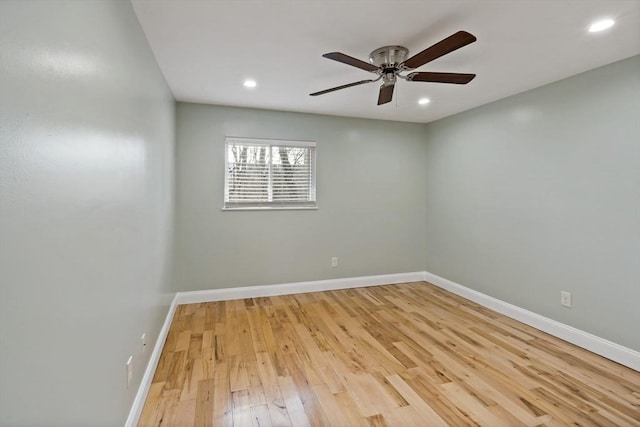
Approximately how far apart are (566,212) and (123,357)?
3.59 meters

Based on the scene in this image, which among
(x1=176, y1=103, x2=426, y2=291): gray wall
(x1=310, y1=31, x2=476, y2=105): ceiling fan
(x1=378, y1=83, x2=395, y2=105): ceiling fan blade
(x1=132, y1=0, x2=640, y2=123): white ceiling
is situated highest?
(x1=132, y1=0, x2=640, y2=123): white ceiling

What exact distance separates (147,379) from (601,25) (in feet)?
12.2

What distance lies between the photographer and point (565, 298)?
281cm

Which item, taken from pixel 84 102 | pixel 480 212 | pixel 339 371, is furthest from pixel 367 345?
pixel 84 102

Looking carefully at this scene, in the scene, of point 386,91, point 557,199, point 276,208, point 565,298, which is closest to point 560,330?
point 565,298

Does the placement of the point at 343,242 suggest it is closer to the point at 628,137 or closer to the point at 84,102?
the point at 628,137

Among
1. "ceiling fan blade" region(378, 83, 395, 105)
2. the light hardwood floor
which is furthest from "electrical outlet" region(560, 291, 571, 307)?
"ceiling fan blade" region(378, 83, 395, 105)

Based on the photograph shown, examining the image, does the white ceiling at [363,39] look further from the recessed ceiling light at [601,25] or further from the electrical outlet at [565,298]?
the electrical outlet at [565,298]

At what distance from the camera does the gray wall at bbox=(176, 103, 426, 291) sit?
12.0 feet

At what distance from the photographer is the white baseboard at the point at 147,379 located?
5.52 ft

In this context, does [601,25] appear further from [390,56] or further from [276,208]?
[276,208]

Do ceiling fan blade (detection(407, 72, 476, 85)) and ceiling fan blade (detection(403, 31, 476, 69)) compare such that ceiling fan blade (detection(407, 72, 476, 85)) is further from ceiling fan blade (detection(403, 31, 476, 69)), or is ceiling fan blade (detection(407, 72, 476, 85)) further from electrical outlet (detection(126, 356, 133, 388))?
electrical outlet (detection(126, 356, 133, 388))

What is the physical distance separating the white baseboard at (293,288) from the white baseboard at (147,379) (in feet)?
2.25

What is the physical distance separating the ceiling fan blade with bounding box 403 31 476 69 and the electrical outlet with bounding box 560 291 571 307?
2486 millimetres
